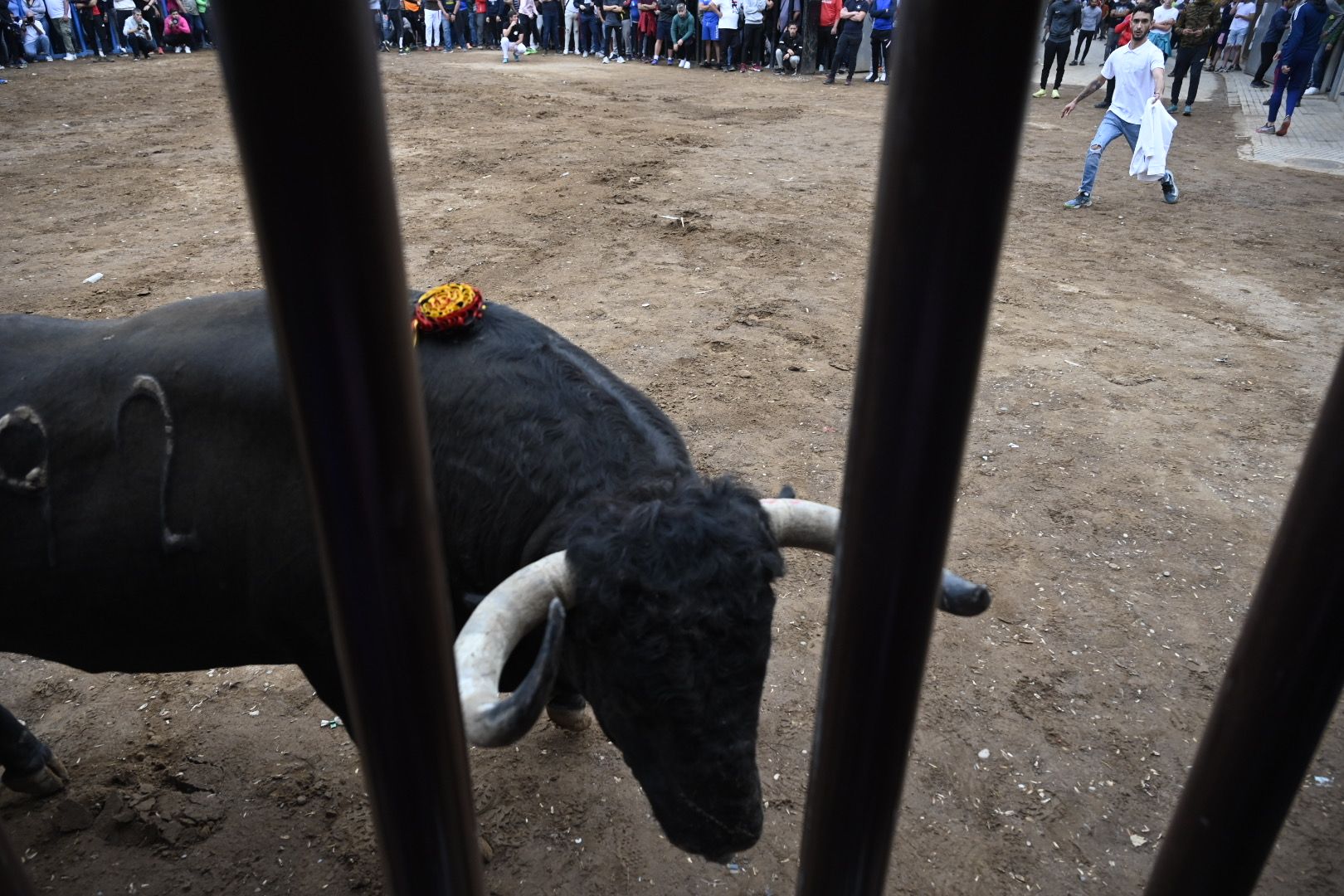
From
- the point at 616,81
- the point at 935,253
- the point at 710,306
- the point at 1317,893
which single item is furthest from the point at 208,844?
the point at 616,81

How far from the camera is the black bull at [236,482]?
9.67 feet

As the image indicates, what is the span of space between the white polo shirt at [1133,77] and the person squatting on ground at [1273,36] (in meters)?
13.8

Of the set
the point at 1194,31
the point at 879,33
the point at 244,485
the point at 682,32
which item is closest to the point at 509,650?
the point at 244,485

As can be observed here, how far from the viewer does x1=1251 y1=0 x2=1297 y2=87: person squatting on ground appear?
20656 millimetres

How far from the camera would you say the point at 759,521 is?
107 inches

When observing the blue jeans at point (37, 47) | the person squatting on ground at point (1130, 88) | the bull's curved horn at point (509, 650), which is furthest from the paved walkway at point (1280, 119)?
the blue jeans at point (37, 47)

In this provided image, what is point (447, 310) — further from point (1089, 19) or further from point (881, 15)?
point (1089, 19)

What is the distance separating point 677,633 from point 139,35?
29230 mm

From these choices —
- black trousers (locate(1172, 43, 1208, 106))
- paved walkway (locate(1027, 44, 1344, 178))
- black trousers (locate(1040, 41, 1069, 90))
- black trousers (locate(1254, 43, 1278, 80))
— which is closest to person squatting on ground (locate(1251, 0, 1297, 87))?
black trousers (locate(1254, 43, 1278, 80))

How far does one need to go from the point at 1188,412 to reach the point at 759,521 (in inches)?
221

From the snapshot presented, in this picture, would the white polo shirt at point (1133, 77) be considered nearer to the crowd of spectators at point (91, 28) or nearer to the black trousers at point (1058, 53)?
the black trousers at point (1058, 53)

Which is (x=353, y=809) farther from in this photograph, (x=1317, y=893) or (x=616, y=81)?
(x=616, y=81)

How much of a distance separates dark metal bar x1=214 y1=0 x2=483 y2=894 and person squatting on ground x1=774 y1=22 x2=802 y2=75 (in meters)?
25.6

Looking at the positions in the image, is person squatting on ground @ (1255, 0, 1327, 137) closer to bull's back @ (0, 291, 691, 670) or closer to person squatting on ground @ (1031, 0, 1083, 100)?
person squatting on ground @ (1031, 0, 1083, 100)
